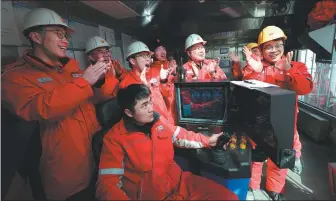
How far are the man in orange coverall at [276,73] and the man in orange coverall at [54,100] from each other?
134cm

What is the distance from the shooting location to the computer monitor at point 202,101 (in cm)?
131

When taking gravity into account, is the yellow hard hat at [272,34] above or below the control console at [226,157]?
above

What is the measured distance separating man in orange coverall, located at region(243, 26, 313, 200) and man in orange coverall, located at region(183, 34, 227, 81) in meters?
0.58

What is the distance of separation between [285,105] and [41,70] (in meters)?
1.46

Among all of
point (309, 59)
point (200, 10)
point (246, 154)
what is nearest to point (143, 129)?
point (246, 154)

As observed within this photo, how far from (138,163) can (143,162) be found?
0.03 meters

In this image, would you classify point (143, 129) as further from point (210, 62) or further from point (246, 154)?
point (210, 62)

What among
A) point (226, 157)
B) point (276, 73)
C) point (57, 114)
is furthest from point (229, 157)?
point (57, 114)

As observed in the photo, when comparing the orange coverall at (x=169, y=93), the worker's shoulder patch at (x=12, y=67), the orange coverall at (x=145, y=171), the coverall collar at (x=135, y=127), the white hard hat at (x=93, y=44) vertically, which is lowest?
the orange coverall at (x=145, y=171)

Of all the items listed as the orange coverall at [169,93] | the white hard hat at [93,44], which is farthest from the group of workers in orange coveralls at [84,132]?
the white hard hat at [93,44]

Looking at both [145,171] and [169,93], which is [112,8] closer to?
[169,93]

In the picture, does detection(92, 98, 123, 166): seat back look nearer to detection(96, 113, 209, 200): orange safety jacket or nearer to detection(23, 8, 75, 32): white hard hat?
detection(96, 113, 209, 200): orange safety jacket

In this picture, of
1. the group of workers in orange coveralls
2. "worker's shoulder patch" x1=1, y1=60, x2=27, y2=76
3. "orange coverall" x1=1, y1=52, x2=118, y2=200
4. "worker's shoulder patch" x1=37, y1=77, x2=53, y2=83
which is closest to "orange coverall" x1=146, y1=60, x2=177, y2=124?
the group of workers in orange coveralls

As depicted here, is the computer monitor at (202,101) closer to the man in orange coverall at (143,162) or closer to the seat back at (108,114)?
the man in orange coverall at (143,162)
